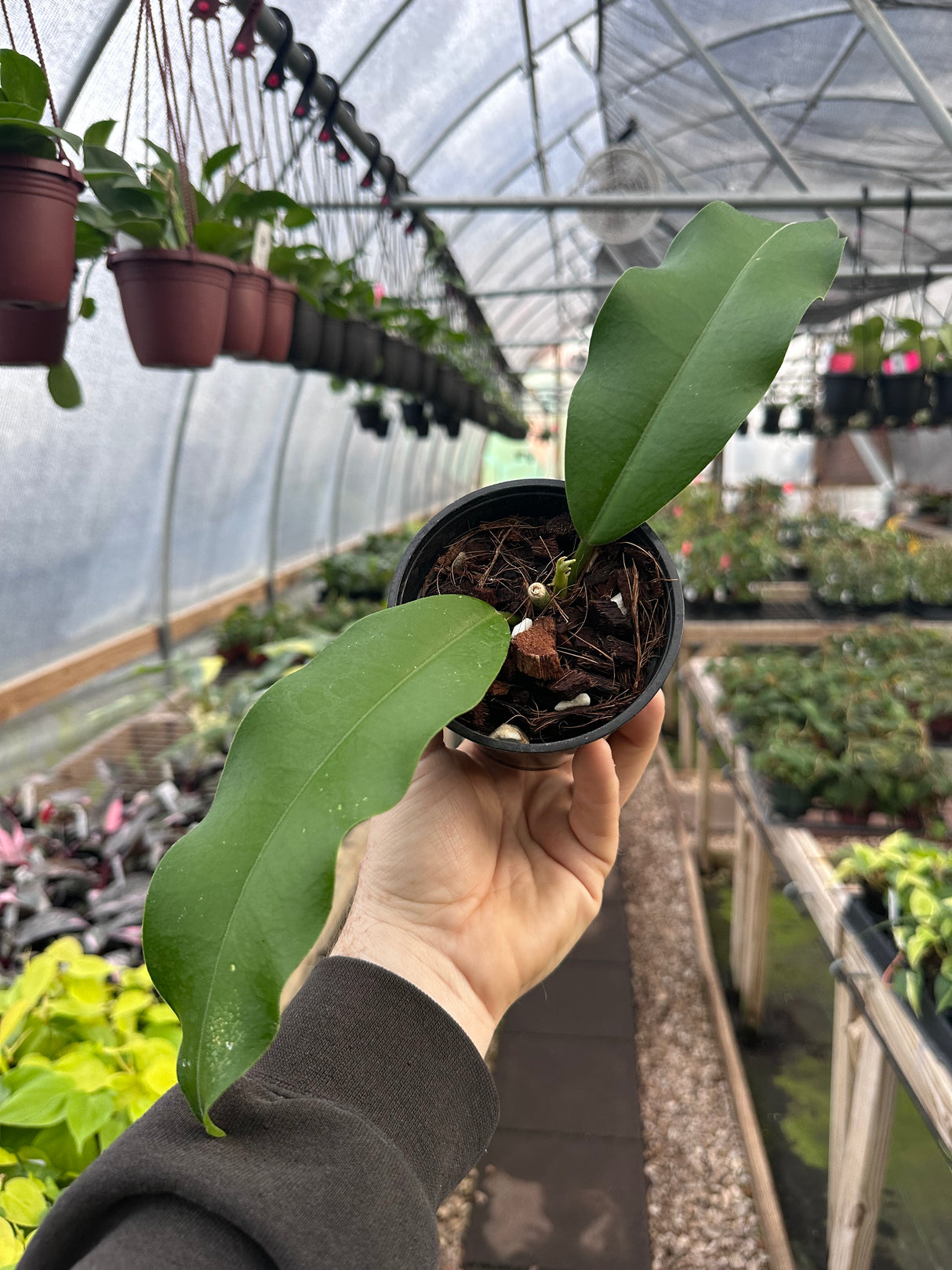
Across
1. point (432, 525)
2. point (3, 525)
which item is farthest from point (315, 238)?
point (432, 525)

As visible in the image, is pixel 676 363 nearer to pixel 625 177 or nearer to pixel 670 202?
pixel 670 202

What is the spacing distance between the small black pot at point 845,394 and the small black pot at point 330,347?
212cm

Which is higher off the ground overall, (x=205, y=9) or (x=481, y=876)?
(x=205, y=9)

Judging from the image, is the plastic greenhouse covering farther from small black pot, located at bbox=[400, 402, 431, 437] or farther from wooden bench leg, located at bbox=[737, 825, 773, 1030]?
wooden bench leg, located at bbox=[737, 825, 773, 1030]

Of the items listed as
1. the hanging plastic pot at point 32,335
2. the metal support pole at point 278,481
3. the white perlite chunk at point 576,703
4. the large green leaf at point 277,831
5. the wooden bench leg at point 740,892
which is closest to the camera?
the large green leaf at point 277,831

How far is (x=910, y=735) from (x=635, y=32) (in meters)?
3.65

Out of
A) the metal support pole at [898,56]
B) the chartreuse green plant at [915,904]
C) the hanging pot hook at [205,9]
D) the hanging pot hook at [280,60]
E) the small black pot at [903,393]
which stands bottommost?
the chartreuse green plant at [915,904]

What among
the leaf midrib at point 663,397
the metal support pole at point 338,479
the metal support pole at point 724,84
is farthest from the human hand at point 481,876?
the metal support pole at point 338,479

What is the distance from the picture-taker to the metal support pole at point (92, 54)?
1.96 meters

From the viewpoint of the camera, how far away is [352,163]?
9.00 feet

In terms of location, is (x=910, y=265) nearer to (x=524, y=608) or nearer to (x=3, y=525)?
(x=3, y=525)

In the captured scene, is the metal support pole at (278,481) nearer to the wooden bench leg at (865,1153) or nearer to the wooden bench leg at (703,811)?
the wooden bench leg at (703,811)

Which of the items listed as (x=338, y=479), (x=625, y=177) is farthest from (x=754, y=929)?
(x=338, y=479)

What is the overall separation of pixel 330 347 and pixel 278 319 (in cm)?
48
